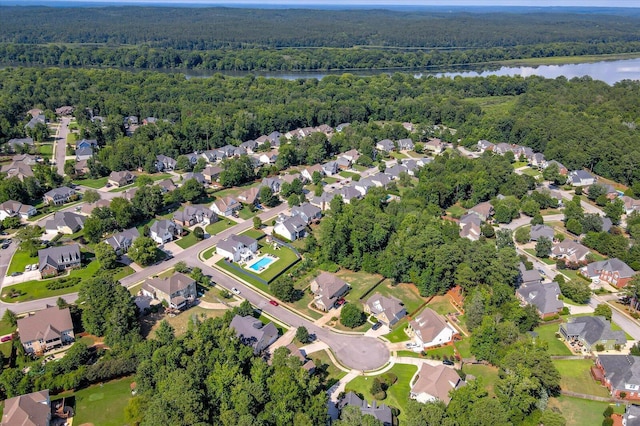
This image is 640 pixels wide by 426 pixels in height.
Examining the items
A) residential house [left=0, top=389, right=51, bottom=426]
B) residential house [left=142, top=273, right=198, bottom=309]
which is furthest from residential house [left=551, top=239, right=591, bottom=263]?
residential house [left=0, top=389, right=51, bottom=426]

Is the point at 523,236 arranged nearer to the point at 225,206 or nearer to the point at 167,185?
the point at 225,206

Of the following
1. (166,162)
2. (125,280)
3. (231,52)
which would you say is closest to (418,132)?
(166,162)

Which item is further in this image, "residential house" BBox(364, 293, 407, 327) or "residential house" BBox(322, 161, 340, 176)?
"residential house" BBox(322, 161, 340, 176)

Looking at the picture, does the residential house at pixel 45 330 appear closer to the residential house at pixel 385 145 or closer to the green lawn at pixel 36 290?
the green lawn at pixel 36 290

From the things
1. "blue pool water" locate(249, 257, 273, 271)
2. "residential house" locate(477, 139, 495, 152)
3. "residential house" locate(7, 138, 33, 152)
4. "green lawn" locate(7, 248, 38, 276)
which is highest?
"residential house" locate(7, 138, 33, 152)

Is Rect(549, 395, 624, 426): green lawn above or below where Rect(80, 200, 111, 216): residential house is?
below

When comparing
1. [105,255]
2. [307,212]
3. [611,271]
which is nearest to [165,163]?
[307,212]

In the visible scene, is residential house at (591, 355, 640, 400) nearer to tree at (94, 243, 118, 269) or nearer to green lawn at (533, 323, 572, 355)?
green lawn at (533, 323, 572, 355)

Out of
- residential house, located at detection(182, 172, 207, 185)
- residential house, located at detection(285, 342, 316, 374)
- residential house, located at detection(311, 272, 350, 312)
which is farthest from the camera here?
residential house, located at detection(182, 172, 207, 185)
